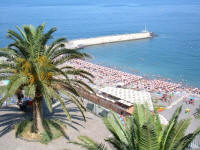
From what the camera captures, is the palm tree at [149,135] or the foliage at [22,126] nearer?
the palm tree at [149,135]

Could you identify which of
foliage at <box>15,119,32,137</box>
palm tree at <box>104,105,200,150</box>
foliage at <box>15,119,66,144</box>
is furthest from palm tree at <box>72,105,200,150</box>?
foliage at <box>15,119,32,137</box>

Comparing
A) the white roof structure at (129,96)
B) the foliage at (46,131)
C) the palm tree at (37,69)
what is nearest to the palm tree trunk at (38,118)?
the palm tree at (37,69)

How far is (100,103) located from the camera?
44.2 ft

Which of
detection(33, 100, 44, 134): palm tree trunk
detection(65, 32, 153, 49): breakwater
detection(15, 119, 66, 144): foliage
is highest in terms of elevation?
detection(65, 32, 153, 49): breakwater

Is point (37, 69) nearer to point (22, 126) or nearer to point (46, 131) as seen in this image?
point (46, 131)

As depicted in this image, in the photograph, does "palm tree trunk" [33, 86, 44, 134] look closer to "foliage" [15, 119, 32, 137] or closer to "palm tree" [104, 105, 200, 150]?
"foliage" [15, 119, 32, 137]

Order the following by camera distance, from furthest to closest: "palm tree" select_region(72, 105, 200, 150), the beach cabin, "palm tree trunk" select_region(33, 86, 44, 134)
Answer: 1. the beach cabin
2. "palm tree trunk" select_region(33, 86, 44, 134)
3. "palm tree" select_region(72, 105, 200, 150)

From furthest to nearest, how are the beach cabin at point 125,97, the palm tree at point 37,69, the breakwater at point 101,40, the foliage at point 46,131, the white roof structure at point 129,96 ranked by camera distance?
1. the breakwater at point 101,40
2. the white roof structure at point 129,96
3. the beach cabin at point 125,97
4. the foliage at point 46,131
5. the palm tree at point 37,69

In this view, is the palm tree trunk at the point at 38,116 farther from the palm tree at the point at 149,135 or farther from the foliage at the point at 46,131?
the palm tree at the point at 149,135

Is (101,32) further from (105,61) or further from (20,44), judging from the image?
(20,44)

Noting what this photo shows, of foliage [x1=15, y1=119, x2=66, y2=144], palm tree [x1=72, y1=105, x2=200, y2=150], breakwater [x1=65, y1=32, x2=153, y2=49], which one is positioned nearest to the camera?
palm tree [x1=72, y1=105, x2=200, y2=150]

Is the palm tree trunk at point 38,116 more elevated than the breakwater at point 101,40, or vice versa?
the breakwater at point 101,40

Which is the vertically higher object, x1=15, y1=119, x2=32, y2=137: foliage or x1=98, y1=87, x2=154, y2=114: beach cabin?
x1=15, y1=119, x2=32, y2=137: foliage

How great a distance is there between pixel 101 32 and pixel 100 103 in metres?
72.2
